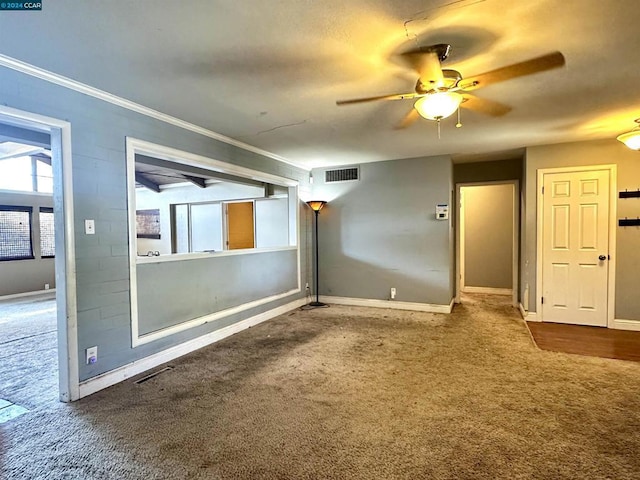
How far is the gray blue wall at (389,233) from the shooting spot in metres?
5.42

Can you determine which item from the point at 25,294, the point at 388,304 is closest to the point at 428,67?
the point at 388,304

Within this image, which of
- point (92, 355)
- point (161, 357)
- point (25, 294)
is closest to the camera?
point (92, 355)

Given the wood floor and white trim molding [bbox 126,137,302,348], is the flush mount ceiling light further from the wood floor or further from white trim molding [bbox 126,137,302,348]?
white trim molding [bbox 126,137,302,348]

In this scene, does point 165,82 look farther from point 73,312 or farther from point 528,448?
point 528,448

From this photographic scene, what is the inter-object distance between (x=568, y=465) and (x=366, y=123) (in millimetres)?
3200

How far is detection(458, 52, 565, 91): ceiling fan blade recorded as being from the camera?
6.59ft

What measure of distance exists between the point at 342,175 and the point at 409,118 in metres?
2.65

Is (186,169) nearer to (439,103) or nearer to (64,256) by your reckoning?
(64,256)

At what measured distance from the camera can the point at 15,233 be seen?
24.6ft

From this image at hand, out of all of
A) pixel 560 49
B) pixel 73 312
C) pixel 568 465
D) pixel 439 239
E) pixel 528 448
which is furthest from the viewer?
pixel 439 239

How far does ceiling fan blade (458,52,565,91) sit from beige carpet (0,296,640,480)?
223cm

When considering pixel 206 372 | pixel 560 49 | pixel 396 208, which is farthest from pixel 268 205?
pixel 560 49

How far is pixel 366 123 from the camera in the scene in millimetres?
3719

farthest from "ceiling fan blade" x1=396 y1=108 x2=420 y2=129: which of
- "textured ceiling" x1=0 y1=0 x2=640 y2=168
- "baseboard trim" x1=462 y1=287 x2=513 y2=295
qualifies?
"baseboard trim" x1=462 y1=287 x2=513 y2=295
